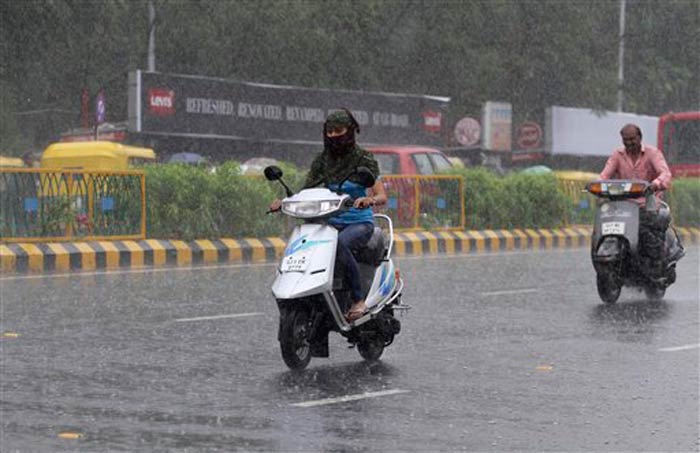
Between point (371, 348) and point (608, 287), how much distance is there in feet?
15.3

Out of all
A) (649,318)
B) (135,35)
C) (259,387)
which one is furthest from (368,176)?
(135,35)

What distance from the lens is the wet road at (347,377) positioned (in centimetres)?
668

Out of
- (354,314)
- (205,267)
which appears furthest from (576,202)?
(354,314)

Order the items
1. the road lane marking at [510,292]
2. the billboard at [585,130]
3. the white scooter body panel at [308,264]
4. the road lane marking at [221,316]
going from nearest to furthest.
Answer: the white scooter body panel at [308,264] → the road lane marking at [221,316] → the road lane marking at [510,292] → the billboard at [585,130]

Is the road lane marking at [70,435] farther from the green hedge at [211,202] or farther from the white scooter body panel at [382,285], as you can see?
the green hedge at [211,202]

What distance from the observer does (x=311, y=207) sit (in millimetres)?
8781

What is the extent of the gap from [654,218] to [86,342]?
5.96m

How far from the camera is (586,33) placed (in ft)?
150

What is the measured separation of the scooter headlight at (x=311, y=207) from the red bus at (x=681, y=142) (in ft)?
89.2

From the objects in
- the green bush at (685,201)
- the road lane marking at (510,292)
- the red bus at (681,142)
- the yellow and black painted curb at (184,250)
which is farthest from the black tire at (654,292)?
the red bus at (681,142)

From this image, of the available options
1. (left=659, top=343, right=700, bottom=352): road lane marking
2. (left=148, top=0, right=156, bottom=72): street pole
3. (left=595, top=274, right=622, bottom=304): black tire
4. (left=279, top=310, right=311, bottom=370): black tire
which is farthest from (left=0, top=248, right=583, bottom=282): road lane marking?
(left=148, top=0, right=156, bottom=72): street pole

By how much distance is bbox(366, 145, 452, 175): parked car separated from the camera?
2497 centimetres

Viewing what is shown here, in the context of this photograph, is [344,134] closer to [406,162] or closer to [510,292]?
[510,292]

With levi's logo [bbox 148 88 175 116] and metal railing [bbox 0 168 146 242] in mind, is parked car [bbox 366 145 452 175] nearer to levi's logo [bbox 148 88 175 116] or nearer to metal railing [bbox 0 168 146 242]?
metal railing [bbox 0 168 146 242]
